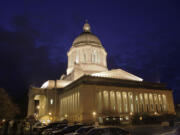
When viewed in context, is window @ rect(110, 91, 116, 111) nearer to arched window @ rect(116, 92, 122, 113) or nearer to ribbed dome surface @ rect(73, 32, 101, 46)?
arched window @ rect(116, 92, 122, 113)

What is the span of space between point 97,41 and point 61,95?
28.8m

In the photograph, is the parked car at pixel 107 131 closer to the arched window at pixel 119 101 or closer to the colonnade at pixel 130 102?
the colonnade at pixel 130 102

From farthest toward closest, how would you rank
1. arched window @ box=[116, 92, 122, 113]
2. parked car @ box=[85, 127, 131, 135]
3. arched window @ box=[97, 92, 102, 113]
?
arched window @ box=[116, 92, 122, 113] < arched window @ box=[97, 92, 102, 113] < parked car @ box=[85, 127, 131, 135]

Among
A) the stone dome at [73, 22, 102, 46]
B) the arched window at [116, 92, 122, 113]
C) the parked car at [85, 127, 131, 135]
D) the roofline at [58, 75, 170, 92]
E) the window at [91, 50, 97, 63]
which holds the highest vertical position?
the stone dome at [73, 22, 102, 46]

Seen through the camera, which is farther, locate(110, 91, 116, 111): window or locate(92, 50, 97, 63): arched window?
locate(92, 50, 97, 63): arched window

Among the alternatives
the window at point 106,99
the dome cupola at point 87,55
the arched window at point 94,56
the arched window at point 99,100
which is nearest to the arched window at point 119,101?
the window at point 106,99

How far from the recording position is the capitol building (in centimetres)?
4684

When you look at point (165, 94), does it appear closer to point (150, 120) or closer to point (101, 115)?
point (150, 120)

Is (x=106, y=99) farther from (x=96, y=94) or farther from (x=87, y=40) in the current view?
(x=87, y=40)

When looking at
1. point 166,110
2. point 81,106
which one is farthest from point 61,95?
point 166,110

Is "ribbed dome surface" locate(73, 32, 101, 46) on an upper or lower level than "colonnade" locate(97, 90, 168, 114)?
upper

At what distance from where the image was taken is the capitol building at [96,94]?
154ft

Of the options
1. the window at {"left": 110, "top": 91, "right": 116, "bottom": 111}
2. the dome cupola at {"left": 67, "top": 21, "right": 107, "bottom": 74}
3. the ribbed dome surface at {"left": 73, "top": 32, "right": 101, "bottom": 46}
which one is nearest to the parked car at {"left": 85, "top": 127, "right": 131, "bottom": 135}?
the window at {"left": 110, "top": 91, "right": 116, "bottom": 111}

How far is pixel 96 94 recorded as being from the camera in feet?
157
